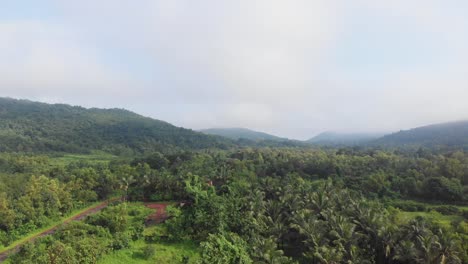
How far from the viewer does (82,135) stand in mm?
146625

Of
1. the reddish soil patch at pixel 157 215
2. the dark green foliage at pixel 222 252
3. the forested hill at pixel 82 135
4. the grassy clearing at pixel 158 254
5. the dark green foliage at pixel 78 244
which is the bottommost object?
the grassy clearing at pixel 158 254

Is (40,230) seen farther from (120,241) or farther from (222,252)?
(222,252)

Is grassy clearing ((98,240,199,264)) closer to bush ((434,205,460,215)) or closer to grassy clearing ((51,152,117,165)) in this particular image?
bush ((434,205,460,215))

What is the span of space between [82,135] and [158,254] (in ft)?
411

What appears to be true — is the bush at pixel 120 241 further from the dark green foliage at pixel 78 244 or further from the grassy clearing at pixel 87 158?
the grassy clearing at pixel 87 158

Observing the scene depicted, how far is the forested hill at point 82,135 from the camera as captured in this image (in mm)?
123312

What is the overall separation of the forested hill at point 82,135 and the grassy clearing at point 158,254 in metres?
96.1

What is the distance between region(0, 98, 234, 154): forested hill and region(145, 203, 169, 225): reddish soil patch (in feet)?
265

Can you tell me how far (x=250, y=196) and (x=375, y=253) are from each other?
655 inches

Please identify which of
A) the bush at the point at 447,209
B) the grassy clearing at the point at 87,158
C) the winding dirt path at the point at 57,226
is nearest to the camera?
the winding dirt path at the point at 57,226

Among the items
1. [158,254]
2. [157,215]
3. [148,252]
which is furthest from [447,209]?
[148,252]

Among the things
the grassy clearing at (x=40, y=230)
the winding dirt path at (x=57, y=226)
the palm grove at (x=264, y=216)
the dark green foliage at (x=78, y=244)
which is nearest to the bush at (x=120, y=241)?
the dark green foliage at (x=78, y=244)

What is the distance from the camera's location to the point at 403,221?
3891 cm

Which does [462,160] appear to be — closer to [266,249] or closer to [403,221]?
[403,221]
